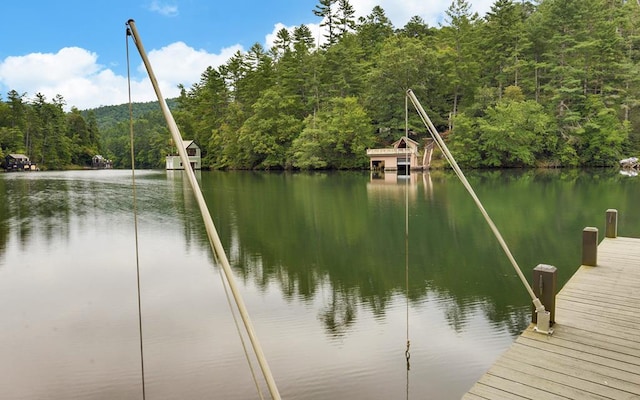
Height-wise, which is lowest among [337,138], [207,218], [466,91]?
[207,218]

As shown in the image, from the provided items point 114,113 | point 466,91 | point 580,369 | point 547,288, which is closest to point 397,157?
point 466,91

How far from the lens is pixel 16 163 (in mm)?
61062

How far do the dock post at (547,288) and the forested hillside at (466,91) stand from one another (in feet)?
109

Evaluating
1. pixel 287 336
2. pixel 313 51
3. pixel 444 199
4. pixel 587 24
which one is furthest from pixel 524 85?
pixel 287 336

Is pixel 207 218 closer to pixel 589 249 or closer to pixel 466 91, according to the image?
pixel 589 249

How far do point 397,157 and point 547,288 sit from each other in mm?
35337

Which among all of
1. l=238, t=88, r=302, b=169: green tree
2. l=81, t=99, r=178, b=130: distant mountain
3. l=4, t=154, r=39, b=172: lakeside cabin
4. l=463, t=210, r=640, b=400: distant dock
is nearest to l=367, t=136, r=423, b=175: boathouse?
l=238, t=88, r=302, b=169: green tree

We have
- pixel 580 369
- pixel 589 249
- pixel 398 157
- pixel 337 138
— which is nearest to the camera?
pixel 580 369

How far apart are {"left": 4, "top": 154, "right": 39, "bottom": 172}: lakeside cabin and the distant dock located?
72577 mm

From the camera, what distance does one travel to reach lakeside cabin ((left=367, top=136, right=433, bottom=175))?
128 feet

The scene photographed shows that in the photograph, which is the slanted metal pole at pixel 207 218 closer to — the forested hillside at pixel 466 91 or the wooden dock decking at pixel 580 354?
the wooden dock decking at pixel 580 354

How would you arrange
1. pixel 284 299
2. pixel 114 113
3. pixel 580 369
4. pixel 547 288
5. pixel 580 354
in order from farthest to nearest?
pixel 114 113, pixel 284 299, pixel 547 288, pixel 580 354, pixel 580 369

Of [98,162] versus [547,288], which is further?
[98,162]

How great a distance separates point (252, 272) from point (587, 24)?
1712 inches
